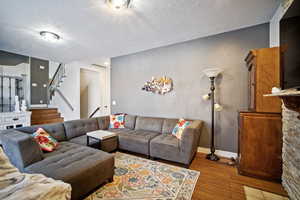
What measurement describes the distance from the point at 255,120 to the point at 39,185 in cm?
269

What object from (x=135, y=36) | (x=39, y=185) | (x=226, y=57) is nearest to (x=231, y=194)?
(x=39, y=185)

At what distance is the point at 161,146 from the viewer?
2512 millimetres

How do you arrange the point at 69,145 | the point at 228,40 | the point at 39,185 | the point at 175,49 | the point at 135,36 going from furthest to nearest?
the point at 175,49 → the point at 135,36 → the point at 228,40 → the point at 69,145 → the point at 39,185

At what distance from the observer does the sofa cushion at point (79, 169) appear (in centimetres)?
142

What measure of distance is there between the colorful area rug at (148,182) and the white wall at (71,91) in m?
3.36

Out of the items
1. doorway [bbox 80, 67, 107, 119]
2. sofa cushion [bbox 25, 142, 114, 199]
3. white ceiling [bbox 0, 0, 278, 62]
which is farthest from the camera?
doorway [bbox 80, 67, 107, 119]

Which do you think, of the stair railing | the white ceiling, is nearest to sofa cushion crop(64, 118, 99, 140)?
the white ceiling

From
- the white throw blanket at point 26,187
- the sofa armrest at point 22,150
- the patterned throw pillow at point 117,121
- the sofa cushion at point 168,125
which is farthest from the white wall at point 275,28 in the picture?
the sofa armrest at point 22,150

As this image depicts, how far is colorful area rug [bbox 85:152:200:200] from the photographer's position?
1.66 metres

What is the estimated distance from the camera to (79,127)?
303 cm

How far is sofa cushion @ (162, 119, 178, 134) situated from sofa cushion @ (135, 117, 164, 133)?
11cm

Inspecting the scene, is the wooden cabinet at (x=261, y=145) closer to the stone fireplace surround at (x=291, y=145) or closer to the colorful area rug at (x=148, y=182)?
the stone fireplace surround at (x=291, y=145)

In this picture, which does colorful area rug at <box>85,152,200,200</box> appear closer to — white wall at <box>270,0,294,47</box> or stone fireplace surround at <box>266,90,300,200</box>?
stone fireplace surround at <box>266,90,300,200</box>

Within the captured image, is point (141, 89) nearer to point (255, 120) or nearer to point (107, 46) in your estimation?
point (107, 46)
